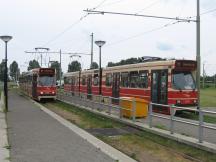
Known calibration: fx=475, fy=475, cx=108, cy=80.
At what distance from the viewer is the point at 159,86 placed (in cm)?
2639

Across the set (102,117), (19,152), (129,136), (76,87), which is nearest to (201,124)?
(129,136)

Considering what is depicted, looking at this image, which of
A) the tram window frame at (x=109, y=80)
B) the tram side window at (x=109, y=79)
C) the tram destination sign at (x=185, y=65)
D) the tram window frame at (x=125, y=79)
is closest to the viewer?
the tram destination sign at (x=185, y=65)

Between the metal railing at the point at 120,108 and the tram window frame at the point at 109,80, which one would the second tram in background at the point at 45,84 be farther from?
the tram window frame at the point at 109,80

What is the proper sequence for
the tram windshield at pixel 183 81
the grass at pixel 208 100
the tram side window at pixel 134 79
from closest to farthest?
the tram windshield at pixel 183 81, the tram side window at pixel 134 79, the grass at pixel 208 100

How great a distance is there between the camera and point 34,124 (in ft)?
64.3

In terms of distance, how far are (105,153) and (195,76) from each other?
15.4 m

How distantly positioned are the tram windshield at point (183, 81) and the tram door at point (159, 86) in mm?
485

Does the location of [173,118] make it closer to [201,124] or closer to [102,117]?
[201,124]

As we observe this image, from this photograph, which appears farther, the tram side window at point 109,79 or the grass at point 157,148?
the tram side window at point 109,79

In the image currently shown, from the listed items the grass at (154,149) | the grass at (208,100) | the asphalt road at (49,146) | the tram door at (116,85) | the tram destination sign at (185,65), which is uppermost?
the tram destination sign at (185,65)

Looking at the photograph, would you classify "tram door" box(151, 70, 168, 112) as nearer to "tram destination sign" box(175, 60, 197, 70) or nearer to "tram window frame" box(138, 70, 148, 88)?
"tram destination sign" box(175, 60, 197, 70)

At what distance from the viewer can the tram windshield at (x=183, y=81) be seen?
83.7 ft

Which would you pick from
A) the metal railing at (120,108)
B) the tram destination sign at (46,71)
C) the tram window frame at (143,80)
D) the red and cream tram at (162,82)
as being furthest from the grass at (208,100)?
the tram destination sign at (46,71)

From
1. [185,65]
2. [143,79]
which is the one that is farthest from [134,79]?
[185,65]
